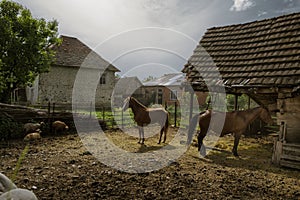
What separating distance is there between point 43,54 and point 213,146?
1375cm

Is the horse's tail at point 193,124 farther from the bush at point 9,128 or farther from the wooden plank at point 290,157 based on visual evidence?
the bush at point 9,128

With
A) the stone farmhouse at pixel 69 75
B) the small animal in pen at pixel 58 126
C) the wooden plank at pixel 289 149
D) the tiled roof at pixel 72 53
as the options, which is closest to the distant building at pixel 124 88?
the stone farmhouse at pixel 69 75

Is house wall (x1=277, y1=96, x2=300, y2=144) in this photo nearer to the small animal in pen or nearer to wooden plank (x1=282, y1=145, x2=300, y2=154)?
wooden plank (x1=282, y1=145, x2=300, y2=154)

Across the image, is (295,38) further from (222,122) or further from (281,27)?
(222,122)

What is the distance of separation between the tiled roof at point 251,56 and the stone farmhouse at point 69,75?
1598cm

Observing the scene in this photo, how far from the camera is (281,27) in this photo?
8.35 m

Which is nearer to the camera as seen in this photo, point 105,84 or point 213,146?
point 213,146

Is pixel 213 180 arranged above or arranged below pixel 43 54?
below

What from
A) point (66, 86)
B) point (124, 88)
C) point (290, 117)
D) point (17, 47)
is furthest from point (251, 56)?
point (124, 88)

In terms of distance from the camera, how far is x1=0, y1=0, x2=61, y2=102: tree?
1403 centimetres

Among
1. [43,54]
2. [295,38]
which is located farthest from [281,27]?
[43,54]

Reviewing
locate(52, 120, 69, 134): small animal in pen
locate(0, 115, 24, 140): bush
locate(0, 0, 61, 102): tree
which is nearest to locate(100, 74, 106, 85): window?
locate(0, 0, 61, 102): tree

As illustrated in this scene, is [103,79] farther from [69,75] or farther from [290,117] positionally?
[290,117]

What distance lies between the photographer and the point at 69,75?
22688 mm
